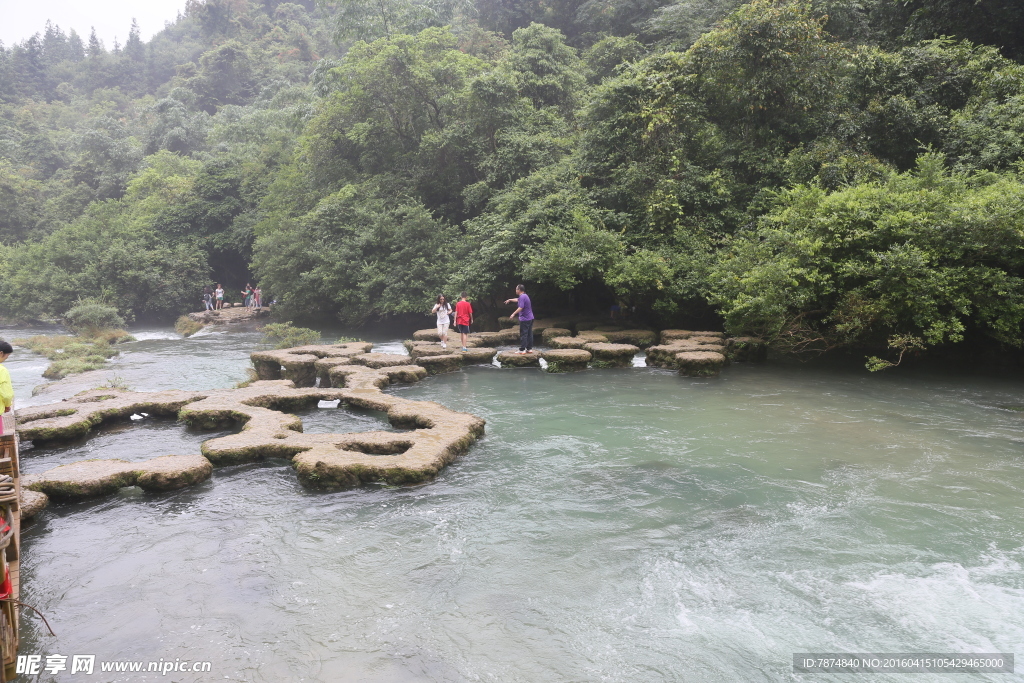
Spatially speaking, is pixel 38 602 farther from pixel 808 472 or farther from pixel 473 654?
pixel 808 472

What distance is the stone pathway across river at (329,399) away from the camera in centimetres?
809

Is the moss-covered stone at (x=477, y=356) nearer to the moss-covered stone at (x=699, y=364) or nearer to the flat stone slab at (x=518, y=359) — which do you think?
the flat stone slab at (x=518, y=359)

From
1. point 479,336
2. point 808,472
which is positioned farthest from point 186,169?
point 808,472

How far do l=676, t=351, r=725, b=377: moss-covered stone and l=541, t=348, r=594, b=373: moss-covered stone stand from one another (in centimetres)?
210

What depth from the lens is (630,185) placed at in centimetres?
1917

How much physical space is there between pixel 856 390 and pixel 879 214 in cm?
372

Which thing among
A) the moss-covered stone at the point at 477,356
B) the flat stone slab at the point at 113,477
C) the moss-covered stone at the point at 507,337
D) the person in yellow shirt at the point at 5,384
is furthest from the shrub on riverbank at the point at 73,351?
the person in yellow shirt at the point at 5,384

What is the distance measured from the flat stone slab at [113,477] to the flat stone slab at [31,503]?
0.71ft

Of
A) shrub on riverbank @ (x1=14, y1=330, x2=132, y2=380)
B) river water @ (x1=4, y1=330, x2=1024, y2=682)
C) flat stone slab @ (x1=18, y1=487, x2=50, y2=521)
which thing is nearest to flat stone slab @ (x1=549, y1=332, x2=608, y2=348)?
river water @ (x1=4, y1=330, x2=1024, y2=682)

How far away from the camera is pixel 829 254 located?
1368 cm

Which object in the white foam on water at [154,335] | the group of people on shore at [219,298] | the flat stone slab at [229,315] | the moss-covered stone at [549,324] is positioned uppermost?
the group of people on shore at [219,298]

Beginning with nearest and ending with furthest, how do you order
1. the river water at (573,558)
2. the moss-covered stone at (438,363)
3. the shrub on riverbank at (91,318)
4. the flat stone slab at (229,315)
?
the river water at (573,558) → the moss-covered stone at (438,363) → the shrub on riverbank at (91,318) → the flat stone slab at (229,315)

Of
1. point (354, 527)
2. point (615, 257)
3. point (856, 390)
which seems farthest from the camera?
point (615, 257)

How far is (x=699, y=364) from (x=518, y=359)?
418 cm
